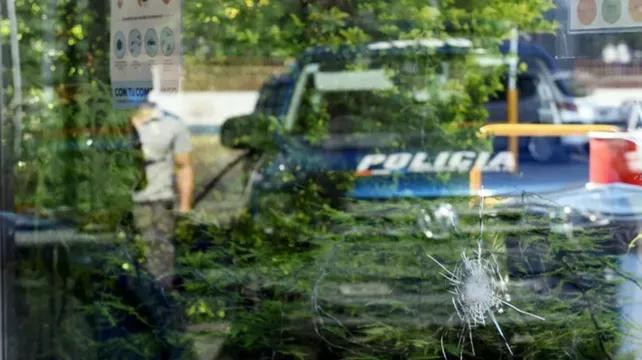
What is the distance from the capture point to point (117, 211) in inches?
190

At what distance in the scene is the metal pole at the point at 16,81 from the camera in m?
4.53

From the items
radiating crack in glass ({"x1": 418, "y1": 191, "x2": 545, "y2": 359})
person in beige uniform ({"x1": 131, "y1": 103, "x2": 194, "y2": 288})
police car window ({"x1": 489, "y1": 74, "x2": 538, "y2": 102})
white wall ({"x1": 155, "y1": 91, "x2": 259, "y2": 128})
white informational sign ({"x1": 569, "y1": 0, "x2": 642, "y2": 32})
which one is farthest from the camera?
white wall ({"x1": 155, "y1": 91, "x2": 259, "y2": 128})

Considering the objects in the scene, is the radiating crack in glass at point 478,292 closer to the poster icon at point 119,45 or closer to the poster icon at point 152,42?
the poster icon at point 152,42

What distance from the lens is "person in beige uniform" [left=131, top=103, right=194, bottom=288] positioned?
4754 millimetres

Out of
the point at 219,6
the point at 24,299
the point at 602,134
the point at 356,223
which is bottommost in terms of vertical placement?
the point at 24,299

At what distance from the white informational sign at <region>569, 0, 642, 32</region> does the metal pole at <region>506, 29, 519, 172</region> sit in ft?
1.97

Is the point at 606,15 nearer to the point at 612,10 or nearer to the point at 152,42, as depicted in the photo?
the point at 612,10

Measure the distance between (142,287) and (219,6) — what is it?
4.03ft

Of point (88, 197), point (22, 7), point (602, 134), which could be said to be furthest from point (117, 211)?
point (602, 134)

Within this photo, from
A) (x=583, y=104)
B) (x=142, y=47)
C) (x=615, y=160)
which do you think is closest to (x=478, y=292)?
(x=615, y=160)

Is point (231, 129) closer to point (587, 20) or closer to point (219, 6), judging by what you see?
point (219, 6)

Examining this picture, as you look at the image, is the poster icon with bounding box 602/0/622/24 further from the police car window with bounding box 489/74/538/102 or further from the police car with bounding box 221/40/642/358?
the police car window with bounding box 489/74/538/102

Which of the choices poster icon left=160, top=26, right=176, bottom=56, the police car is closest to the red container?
the police car

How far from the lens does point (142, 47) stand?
4.47 metres
